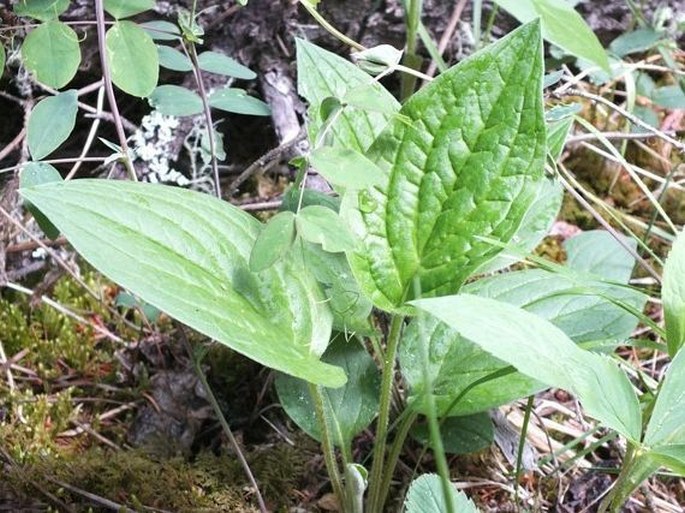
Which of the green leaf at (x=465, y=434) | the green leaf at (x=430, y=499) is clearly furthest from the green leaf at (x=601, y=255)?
the green leaf at (x=430, y=499)

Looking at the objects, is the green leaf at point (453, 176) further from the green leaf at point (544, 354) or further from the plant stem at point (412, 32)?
the plant stem at point (412, 32)

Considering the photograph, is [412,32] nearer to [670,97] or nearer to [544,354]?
[544,354]

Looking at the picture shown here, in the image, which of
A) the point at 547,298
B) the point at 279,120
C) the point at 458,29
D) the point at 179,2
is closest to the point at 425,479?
the point at 547,298

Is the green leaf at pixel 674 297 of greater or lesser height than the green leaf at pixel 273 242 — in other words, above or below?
below

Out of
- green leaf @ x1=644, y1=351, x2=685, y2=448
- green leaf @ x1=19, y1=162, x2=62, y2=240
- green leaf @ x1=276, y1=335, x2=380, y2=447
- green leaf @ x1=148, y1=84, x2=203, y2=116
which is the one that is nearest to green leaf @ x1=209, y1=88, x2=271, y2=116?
green leaf @ x1=148, y1=84, x2=203, y2=116

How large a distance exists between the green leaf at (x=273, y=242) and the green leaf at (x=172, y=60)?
45 centimetres

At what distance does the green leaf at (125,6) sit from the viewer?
1.08 meters

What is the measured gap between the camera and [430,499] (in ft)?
2.86

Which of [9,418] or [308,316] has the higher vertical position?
[308,316]

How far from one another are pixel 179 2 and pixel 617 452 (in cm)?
112

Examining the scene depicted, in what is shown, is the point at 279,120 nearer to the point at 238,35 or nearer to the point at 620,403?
the point at 238,35

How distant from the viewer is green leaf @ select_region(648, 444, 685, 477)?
73 cm

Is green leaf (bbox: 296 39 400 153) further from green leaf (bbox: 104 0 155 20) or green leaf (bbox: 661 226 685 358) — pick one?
green leaf (bbox: 661 226 685 358)

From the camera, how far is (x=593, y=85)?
1.93 m
